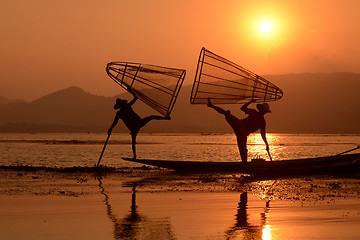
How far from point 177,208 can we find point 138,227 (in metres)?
3.16

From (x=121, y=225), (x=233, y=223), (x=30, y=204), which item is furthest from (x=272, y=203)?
(x=30, y=204)

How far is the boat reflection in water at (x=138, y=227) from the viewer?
11172mm

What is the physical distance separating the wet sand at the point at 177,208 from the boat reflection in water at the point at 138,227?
0.02 m

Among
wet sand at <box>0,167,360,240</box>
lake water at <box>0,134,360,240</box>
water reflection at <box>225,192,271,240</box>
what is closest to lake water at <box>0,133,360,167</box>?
wet sand at <box>0,167,360,240</box>

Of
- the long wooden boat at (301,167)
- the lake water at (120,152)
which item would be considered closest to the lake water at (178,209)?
the long wooden boat at (301,167)

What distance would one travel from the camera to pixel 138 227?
12.1 meters

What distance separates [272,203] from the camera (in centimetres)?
1609

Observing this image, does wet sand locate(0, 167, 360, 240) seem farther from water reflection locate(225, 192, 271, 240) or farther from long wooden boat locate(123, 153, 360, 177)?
long wooden boat locate(123, 153, 360, 177)

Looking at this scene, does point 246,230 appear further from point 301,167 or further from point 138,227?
point 301,167

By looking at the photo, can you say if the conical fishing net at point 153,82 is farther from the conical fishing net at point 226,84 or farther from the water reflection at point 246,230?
the water reflection at point 246,230

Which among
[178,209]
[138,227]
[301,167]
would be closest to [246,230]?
[138,227]

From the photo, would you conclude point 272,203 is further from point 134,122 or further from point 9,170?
point 9,170

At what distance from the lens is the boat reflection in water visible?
36.7ft

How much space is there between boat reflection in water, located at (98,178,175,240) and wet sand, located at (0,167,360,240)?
19 mm
